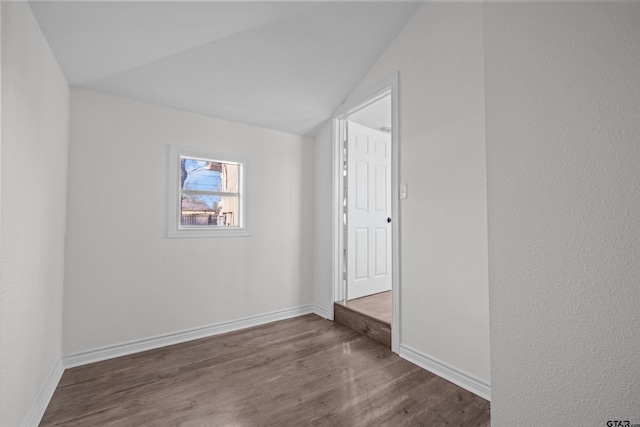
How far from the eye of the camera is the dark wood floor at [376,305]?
8.66 ft

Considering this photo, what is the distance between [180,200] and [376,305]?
221cm

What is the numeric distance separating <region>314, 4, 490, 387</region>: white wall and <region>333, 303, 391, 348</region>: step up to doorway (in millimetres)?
211

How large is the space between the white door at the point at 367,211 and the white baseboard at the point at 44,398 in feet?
7.91

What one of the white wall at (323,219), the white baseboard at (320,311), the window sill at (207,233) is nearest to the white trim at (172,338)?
the white baseboard at (320,311)

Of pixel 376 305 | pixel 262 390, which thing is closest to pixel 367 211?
pixel 376 305

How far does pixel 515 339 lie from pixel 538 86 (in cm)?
79

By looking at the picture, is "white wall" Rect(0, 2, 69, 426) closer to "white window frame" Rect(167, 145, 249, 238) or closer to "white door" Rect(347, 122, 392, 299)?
"white window frame" Rect(167, 145, 249, 238)

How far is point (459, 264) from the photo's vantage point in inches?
73.2

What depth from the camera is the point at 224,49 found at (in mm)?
2061

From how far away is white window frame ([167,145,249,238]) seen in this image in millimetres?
2482

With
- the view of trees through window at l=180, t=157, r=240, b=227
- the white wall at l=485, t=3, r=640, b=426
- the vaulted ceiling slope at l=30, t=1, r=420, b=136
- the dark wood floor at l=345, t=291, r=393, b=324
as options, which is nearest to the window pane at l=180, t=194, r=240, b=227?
the view of trees through window at l=180, t=157, r=240, b=227

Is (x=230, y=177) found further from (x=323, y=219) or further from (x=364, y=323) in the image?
(x=364, y=323)

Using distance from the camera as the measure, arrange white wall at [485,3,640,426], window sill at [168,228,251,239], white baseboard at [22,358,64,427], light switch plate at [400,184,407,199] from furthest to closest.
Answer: window sill at [168,228,251,239] → light switch plate at [400,184,407,199] → white baseboard at [22,358,64,427] → white wall at [485,3,640,426]

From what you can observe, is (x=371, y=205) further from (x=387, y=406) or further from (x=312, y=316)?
(x=387, y=406)
